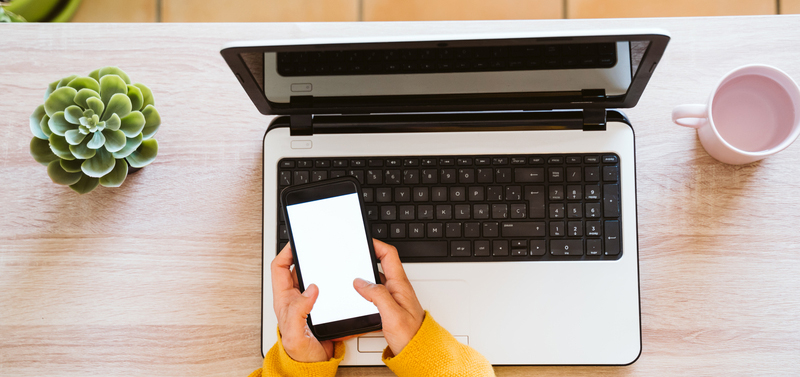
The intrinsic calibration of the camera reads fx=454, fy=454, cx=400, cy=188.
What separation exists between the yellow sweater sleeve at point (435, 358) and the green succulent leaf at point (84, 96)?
1.57ft

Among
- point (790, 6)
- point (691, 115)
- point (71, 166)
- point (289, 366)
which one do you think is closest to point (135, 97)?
point (71, 166)

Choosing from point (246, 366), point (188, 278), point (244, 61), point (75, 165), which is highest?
point (244, 61)

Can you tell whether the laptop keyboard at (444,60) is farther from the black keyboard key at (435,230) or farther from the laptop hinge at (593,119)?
the black keyboard key at (435,230)

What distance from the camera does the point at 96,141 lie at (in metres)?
0.54

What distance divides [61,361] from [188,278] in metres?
0.21

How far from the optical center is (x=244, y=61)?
505 millimetres

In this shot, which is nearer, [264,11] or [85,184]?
[85,184]

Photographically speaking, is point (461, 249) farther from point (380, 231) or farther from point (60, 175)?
point (60, 175)

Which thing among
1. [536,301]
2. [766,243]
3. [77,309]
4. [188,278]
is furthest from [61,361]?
[766,243]

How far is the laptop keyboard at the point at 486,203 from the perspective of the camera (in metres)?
0.59

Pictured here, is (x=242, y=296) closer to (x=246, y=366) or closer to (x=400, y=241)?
(x=246, y=366)

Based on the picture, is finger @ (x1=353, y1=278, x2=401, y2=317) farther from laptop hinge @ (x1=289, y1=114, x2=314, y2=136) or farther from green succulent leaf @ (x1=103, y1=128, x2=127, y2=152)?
green succulent leaf @ (x1=103, y1=128, x2=127, y2=152)

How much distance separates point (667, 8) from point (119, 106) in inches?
40.6

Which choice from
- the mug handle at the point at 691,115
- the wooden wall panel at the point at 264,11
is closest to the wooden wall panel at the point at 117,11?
the wooden wall panel at the point at 264,11
